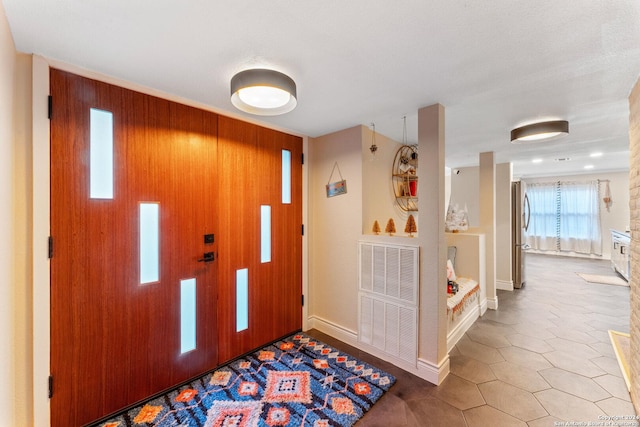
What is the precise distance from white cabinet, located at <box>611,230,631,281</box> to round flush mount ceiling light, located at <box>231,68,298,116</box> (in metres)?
6.38

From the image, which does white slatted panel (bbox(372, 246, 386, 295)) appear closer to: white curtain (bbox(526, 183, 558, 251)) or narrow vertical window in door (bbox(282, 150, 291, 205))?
narrow vertical window in door (bbox(282, 150, 291, 205))

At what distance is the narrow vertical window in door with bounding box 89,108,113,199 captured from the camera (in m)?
1.68

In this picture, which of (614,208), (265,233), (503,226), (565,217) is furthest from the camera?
(565,217)

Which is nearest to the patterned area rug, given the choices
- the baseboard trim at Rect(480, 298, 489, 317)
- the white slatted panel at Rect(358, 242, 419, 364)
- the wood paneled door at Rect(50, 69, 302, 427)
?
the wood paneled door at Rect(50, 69, 302, 427)

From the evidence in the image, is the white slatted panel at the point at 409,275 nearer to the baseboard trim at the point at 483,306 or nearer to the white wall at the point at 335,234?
the white wall at the point at 335,234

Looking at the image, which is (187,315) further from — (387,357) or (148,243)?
(387,357)

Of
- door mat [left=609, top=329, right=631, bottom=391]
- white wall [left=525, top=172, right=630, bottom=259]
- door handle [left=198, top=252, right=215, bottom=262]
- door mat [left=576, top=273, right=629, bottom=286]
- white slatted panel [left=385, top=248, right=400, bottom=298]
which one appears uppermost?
→ white wall [left=525, top=172, right=630, bottom=259]

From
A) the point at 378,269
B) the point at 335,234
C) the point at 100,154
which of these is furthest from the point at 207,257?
the point at 378,269

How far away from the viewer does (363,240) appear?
8.68 ft

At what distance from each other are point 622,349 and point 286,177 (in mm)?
3677

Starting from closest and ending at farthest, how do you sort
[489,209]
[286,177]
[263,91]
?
[263,91] < [286,177] < [489,209]

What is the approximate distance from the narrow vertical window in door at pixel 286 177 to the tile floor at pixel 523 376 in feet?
5.11

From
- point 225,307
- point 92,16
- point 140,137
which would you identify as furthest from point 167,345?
point 92,16

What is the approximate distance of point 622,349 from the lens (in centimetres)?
252
